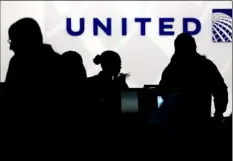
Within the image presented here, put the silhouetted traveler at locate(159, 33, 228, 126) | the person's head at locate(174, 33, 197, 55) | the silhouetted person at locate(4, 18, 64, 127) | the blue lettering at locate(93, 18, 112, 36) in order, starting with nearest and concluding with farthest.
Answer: the silhouetted person at locate(4, 18, 64, 127), the silhouetted traveler at locate(159, 33, 228, 126), the person's head at locate(174, 33, 197, 55), the blue lettering at locate(93, 18, 112, 36)

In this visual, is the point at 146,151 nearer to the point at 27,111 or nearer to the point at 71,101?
the point at 71,101

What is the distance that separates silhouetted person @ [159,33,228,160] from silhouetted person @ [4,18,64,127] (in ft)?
2.03

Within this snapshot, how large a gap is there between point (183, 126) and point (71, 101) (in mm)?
648

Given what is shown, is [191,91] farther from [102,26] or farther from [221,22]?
[221,22]

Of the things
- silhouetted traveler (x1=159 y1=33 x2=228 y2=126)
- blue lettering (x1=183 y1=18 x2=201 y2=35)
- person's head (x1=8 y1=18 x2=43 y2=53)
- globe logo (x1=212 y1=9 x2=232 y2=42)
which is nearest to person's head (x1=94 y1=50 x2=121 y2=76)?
silhouetted traveler (x1=159 y1=33 x2=228 y2=126)

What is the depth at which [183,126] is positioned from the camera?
2.82 meters

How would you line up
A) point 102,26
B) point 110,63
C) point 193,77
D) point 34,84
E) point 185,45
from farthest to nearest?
point 102,26 → point 110,63 → point 185,45 → point 193,77 → point 34,84

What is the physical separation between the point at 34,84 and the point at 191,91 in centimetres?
98

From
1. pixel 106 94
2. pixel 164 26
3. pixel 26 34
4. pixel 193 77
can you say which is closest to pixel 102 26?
pixel 164 26

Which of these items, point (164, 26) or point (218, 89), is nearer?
point (218, 89)

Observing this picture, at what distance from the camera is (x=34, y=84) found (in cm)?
264

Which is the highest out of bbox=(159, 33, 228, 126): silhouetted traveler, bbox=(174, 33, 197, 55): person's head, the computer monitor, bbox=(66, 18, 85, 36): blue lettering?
bbox=(66, 18, 85, 36): blue lettering

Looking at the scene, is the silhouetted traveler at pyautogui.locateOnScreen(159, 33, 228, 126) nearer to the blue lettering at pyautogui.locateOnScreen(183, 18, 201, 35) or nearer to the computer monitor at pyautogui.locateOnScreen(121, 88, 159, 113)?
the computer monitor at pyautogui.locateOnScreen(121, 88, 159, 113)

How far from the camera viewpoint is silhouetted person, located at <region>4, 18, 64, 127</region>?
2623mm
